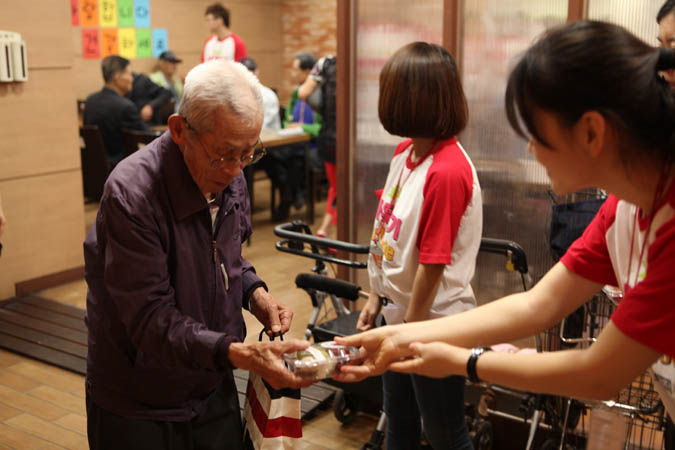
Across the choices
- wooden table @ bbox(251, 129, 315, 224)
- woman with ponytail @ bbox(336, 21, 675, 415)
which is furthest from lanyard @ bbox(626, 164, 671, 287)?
wooden table @ bbox(251, 129, 315, 224)

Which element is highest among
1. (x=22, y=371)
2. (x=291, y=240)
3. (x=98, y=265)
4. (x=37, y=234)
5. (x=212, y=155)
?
(x=212, y=155)

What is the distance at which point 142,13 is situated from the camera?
32.8ft

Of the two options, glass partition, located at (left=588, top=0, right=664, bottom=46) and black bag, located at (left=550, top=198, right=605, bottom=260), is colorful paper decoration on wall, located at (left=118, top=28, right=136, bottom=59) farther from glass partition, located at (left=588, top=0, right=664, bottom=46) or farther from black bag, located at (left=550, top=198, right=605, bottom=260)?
black bag, located at (left=550, top=198, right=605, bottom=260)

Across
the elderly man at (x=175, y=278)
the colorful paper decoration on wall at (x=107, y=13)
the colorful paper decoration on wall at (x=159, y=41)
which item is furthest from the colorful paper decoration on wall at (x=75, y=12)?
the elderly man at (x=175, y=278)

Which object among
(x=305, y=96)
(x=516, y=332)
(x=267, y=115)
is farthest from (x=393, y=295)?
(x=267, y=115)

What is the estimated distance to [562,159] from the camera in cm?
132

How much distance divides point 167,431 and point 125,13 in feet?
29.1

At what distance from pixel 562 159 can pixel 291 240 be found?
80.4 inches

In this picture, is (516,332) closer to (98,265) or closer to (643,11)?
(98,265)

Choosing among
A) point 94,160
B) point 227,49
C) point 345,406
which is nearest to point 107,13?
point 227,49

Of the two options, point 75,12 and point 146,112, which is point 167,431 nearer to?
point 146,112

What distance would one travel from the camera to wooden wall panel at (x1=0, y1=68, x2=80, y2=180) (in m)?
5.08

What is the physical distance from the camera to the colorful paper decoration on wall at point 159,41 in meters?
10.2

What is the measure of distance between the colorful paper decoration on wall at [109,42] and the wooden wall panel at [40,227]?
4.43m
